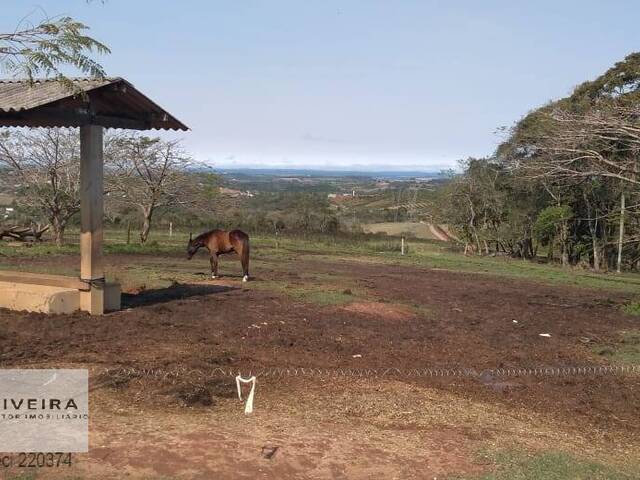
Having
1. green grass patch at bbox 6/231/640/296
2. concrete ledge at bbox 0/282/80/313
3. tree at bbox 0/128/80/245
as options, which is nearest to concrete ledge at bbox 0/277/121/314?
concrete ledge at bbox 0/282/80/313

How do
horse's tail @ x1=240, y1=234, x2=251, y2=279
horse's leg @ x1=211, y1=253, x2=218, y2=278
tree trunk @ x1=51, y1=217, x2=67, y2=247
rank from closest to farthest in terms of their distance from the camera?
horse's tail @ x1=240, y1=234, x2=251, y2=279
horse's leg @ x1=211, y1=253, x2=218, y2=278
tree trunk @ x1=51, y1=217, x2=67, y2=247

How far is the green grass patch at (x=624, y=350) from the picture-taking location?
9.34 metres

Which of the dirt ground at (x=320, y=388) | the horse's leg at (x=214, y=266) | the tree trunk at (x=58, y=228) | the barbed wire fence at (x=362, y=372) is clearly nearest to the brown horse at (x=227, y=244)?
the horse's leg at (x=214, y=266)

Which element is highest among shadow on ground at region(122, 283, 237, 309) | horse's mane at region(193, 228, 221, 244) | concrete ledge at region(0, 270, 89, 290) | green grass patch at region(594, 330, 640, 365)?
horse's mane at region(193, 228, 221, 244)

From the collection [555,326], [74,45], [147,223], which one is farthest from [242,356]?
[147,223]

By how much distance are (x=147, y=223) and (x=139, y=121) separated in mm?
17754

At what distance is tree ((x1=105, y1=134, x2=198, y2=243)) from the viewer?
2744cm

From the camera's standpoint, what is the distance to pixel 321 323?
10555 millimetres

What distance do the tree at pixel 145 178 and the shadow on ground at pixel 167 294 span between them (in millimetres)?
14734

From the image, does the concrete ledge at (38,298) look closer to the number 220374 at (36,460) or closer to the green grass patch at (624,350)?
the number 220374 at (36,460)

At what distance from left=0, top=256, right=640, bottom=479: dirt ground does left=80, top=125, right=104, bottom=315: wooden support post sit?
47 cm

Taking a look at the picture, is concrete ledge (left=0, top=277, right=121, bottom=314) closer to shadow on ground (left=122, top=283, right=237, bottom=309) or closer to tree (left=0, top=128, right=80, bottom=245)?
shadow on ground (left=122, top=283, right=237, bottom=309)

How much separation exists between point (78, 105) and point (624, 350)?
9264 mm

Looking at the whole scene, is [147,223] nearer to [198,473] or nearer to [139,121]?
[139,121]
